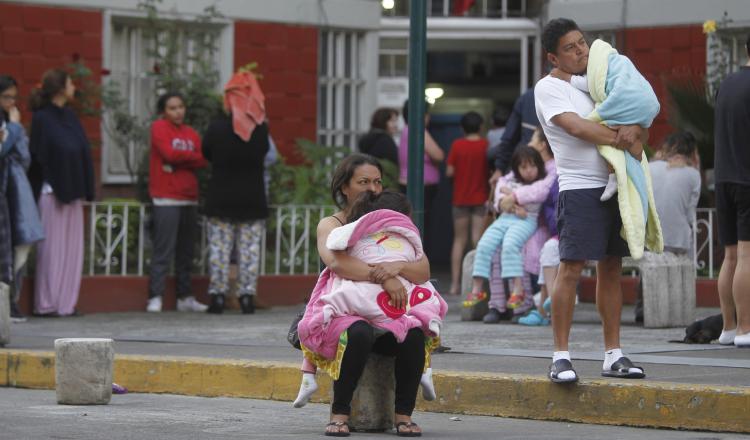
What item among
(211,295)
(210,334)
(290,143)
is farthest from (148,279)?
(290,143)

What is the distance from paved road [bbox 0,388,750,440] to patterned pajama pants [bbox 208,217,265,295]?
17.3 feet

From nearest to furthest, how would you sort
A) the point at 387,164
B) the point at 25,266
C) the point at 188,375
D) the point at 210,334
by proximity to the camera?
the point at 188,375 → the point at 210,334 → the point at 25,266 → the point at 387,164

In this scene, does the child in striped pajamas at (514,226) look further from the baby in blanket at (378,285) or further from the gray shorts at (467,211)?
the baby in blanket at (378,285)

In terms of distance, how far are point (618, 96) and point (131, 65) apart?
11.1 meters

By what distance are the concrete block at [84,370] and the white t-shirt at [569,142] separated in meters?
2.73

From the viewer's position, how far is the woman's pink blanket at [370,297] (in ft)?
24.8

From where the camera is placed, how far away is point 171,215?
14.9 meters

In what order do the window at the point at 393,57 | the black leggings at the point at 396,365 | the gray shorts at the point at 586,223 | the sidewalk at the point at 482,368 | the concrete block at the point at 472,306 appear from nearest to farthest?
1. the black leggings at the point at 396,365
2. the sidewalk at the point at 482,368
3. the gray shorts at the point at 586,223
4. the concrete block at the point at 472,306
5. the window at the point at 393,57

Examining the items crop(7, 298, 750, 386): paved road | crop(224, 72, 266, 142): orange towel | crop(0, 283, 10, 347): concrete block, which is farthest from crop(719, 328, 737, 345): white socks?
crop(224, 72, 266, 142): orange towel

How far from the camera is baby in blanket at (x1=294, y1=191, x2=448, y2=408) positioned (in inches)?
298

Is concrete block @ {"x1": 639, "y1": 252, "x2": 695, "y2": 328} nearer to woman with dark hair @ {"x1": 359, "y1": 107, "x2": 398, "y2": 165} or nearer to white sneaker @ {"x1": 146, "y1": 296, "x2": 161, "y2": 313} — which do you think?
white sneaker @ {"x1": 146, "y1": 296, "x2": 161, "y2": 313}

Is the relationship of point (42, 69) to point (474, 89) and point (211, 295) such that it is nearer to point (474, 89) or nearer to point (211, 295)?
point (211, 295)

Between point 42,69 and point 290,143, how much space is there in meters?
3.13

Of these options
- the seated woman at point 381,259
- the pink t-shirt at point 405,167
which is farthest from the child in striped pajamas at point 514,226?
the seated woman at point 381,259
